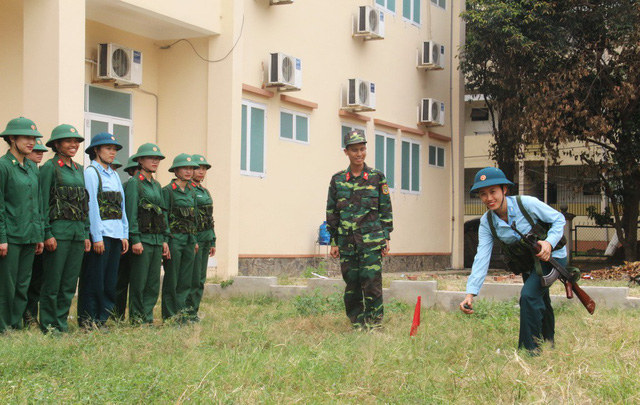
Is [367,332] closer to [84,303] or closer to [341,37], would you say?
[84,303]

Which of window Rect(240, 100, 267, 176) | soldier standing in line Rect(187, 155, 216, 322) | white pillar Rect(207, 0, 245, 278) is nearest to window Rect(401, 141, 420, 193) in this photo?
window Rect(240, 100, 267, 176)

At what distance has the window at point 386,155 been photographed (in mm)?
20344

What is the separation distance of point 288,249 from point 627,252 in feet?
30.7

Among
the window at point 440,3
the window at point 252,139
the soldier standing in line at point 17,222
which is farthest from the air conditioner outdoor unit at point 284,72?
the soldier standing in line at point 17,222

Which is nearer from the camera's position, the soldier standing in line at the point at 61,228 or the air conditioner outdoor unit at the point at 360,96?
the soldier standing in line at the point at 61,228

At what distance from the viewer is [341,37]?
1888 centimetres

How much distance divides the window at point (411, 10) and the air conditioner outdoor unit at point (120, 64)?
8.97m

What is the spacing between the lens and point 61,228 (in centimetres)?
847

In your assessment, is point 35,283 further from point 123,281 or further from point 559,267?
point 559,267

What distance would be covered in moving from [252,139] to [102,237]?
7.41 meters

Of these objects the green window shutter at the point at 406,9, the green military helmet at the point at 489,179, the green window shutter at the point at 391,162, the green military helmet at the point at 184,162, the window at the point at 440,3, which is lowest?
the green military helmet at the point at 489,179

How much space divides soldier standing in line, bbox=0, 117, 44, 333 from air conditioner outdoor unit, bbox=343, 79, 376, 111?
10.9 m

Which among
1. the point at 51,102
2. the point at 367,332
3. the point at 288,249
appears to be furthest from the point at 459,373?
the point at 288,249

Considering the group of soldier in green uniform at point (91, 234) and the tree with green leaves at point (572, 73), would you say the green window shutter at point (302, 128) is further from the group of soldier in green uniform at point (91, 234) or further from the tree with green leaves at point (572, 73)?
the group of soldier in green uniform at point (91, 234)
